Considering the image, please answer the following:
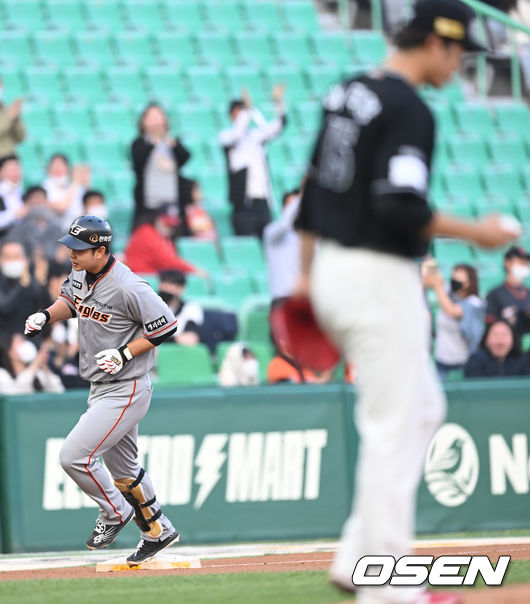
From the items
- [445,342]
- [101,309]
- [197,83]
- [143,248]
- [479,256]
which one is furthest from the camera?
[197,83]

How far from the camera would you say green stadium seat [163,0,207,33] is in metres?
18.5

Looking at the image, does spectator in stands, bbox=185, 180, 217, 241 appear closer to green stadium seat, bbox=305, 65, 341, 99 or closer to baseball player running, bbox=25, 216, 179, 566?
green stadium seat, bbox=305, 65, 341, 99

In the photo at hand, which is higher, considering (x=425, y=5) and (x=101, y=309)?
(x=425, y=5)

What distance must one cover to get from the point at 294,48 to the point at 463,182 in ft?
10.8

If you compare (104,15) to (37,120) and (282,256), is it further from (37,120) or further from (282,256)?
(282,256)

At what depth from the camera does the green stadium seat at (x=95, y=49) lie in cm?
1748

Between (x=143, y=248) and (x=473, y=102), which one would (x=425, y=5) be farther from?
(x=473, y=102)

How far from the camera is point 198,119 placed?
55.8ft

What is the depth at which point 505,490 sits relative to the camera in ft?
35.8

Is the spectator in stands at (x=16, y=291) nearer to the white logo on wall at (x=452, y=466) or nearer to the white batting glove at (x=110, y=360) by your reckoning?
the white logo on wall at (x=452, y=466)

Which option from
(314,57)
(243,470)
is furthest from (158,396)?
(314,57)

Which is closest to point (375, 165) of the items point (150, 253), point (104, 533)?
point (104, 533)

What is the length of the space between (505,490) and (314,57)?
942 cm

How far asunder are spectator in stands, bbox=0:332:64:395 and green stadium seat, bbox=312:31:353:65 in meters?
8.90
